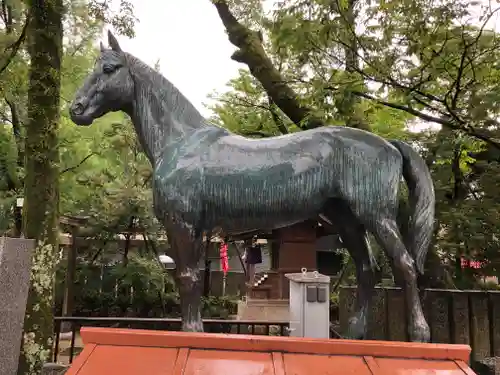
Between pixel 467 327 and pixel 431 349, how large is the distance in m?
3.79

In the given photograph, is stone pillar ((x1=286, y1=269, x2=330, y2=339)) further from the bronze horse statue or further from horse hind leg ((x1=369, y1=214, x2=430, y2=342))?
horse hind leg ((x1=369, y1=214, x2=430, y2=342))

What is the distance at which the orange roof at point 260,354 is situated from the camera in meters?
1.96

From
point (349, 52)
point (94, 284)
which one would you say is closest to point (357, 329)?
point (349, 52)

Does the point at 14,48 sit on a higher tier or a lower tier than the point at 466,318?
higher

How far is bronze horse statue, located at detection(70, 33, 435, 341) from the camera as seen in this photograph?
102 inches

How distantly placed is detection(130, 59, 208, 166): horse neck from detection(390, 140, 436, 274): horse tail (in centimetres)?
148

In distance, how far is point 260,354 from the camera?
2.06 meters

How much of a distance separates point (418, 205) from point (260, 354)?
4.69 ft

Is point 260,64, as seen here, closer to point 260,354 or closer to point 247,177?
point 247,177

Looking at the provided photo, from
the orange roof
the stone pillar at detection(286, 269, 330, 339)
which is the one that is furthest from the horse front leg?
the stone pillar at detection(286, 269, 330, 339)

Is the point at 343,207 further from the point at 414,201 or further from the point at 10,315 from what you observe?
the point at 10,315

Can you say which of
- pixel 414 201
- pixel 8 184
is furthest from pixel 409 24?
pixel 8 184

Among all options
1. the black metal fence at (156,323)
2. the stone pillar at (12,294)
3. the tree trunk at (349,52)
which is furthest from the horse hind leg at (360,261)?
the stone pillar at (12,294)

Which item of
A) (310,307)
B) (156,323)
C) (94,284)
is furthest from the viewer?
(94,284)
